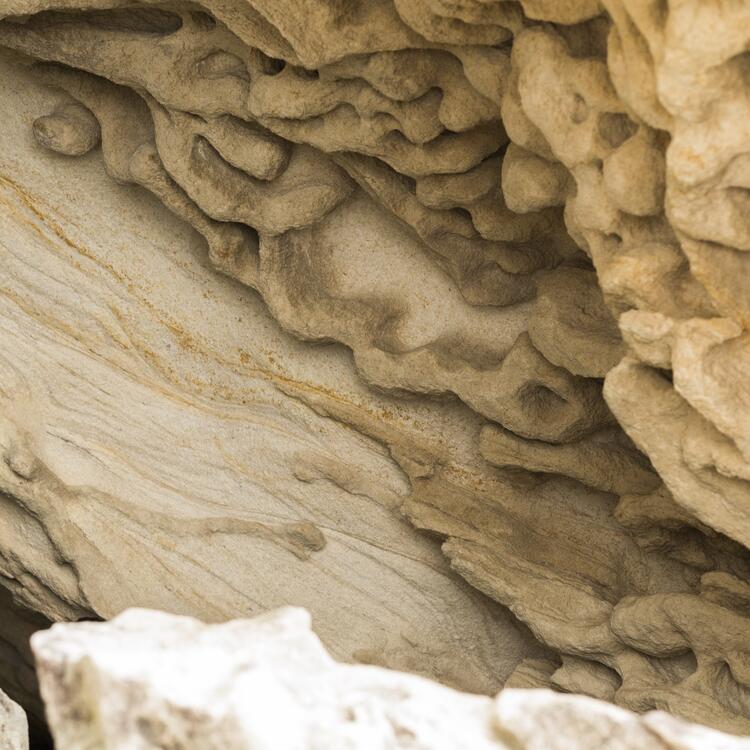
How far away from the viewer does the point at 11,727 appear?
2475mm

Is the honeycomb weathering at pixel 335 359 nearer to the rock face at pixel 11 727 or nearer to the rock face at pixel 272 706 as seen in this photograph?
the rock face at pixel 11 727

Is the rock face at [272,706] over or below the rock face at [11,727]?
over

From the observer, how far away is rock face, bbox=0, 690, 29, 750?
8.00 feet

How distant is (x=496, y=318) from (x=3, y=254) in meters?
1.33

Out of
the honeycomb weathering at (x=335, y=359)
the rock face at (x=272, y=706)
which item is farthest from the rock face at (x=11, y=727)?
the rock face at (x=272, y=706)

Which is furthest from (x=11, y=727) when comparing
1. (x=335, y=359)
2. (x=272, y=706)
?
(x=335, y=359)

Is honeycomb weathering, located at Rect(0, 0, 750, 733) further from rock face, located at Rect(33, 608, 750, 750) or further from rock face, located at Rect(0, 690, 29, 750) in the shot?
rock face, located at Rect(33, 608, 750, 750)

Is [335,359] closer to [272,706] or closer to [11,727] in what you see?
[11,727]

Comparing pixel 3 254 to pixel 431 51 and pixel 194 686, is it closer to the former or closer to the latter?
pixel 431 51

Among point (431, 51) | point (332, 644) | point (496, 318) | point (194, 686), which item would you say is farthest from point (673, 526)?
point (194, 686)

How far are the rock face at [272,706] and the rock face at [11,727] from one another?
0.84 metres

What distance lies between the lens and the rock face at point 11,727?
244 centimetres

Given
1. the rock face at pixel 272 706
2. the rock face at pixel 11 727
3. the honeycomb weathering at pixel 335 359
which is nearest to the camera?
the rock face at pixel 272 706

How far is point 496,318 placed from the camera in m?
3.13
